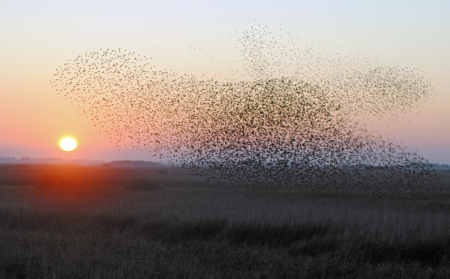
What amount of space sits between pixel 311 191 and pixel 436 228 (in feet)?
38.4

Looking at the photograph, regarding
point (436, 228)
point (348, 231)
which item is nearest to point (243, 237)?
point (348, 231)

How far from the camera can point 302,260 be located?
938 centimetres

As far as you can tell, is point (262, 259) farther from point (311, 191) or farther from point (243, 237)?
point (311, 191)

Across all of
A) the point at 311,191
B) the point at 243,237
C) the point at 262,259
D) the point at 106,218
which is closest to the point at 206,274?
the point at 262,259

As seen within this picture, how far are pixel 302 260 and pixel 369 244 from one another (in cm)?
242

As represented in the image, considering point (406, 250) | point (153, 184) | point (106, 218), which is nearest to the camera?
point (406, 250)

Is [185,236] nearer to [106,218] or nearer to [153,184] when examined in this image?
[106,218]

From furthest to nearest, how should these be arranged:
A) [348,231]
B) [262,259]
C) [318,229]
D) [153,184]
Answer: [153,184]
[318,229]
[348,231]
[262,259]

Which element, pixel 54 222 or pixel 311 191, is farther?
pixel 311 191

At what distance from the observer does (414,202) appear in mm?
20125

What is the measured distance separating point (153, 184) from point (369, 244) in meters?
19.8

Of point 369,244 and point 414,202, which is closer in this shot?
point 369,244

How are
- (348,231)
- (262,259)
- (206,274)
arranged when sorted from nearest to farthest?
(206,274)
(262,259)
(348,231)

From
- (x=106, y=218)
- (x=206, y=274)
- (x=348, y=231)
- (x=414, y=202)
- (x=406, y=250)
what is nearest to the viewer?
(x=206, y=274)
